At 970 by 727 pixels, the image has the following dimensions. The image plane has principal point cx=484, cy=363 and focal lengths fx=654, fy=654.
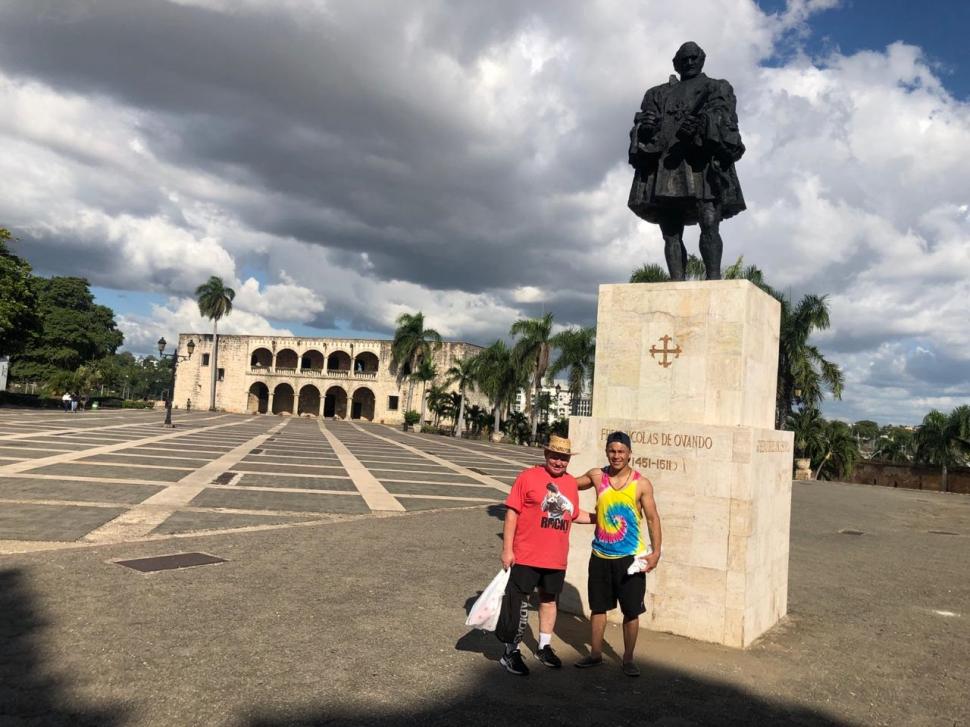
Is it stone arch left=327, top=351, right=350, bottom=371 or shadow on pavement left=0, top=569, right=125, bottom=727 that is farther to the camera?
stone arch left=327, top=351, right=350, bottom=371

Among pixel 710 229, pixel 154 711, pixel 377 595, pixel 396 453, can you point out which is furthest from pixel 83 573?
pixel 396 453

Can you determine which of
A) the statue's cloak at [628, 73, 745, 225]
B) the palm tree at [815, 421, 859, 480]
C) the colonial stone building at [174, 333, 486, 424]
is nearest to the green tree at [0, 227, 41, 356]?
the colonial stone building at [174, 333, 486, 424]

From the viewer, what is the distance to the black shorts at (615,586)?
3947 millimetres

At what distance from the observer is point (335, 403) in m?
63.3

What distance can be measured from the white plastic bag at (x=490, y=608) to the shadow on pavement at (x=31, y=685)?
5.92 ft

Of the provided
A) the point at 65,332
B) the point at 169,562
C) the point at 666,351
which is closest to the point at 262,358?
the point at 65,332

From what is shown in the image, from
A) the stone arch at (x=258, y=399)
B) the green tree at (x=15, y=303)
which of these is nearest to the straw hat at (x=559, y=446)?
the green tree at (x=15, y=303)

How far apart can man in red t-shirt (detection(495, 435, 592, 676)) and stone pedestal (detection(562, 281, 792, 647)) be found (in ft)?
4.26

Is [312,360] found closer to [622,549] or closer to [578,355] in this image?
[578,355]

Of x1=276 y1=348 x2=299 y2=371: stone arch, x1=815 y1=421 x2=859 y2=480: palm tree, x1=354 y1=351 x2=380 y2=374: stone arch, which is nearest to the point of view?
x1=815 y1=421 x2=859 y2=480: palm tree

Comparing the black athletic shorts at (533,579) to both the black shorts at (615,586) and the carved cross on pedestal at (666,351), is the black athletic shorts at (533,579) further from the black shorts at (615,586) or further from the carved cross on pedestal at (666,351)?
the carved cross on pedestal at (666,351)

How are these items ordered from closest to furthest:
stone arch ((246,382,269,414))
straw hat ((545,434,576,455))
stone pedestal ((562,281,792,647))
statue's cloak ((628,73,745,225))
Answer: straw hat ((545,434,576,455))
stone pedestal ((562,281,792,647))
statue's cloak ((628,73,745,225))
stone arch ((246,382,269,414))

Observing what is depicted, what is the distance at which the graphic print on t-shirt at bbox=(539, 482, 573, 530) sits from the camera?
3.84 m

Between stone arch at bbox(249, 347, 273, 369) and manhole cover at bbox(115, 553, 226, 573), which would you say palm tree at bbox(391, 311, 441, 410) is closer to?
stone arch at bbox(249, 347, 273, 369)
